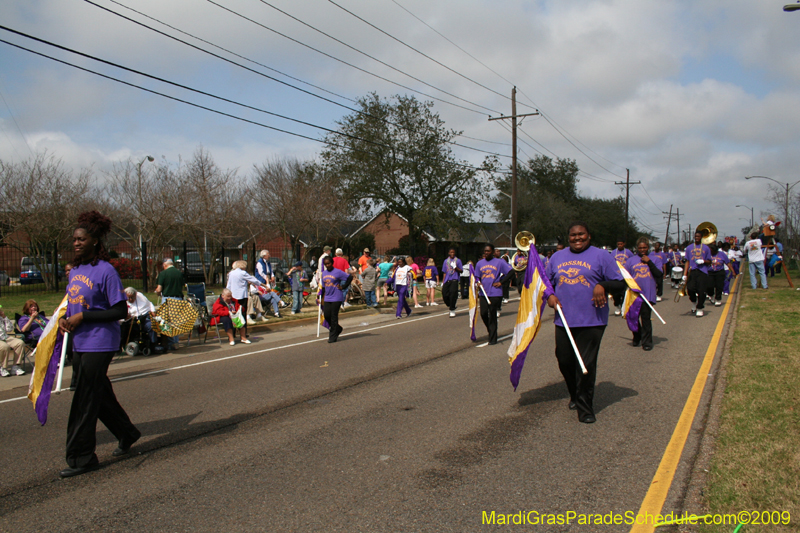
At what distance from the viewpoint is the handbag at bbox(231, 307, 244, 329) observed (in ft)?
38.9

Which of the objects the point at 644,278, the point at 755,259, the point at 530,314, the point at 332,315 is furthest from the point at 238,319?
the point at 755,259

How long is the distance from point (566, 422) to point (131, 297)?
825 centimetres

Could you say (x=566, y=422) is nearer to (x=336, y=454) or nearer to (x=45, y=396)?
(x=336, y=454)

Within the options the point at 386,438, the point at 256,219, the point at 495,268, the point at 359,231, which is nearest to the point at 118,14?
the point at 495,268

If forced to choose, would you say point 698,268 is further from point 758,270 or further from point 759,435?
point 759,435

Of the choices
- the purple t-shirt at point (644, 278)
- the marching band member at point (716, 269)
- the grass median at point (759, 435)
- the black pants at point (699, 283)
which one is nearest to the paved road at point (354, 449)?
the grass median at point (759, 435)

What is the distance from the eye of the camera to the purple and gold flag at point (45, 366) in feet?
15.9

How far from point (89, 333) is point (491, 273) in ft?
23.6

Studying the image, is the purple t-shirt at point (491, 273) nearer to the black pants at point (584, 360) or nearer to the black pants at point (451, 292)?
the black pants at point (584, 360)

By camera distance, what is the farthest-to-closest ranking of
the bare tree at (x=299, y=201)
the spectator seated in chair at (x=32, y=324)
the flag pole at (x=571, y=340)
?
the bare tree at (x=299, y=201), the spectator seated in chair at (x=32, y=324), the flag pole at (x=571, y=340)

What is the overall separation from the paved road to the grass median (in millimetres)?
484

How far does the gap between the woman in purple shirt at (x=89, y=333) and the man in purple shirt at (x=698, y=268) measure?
1301cm

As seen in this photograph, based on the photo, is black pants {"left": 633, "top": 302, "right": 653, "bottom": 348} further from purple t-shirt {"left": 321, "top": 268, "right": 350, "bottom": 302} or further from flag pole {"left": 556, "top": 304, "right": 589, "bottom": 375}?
purple t-shirt {"left": 321, "top": 268, "right": 350, "bottom": 302}

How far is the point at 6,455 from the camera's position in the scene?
5117mm
